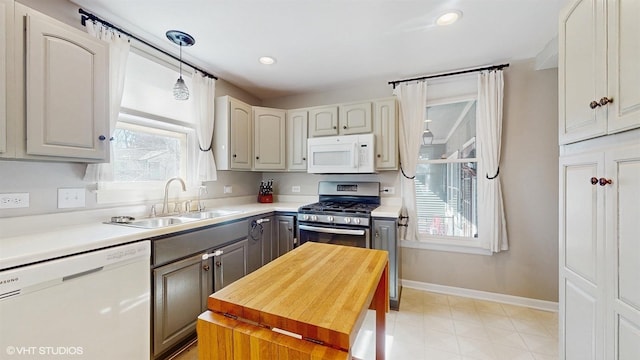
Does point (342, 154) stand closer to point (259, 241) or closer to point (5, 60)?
point (259, 241)

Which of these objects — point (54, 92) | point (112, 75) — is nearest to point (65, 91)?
point (54, 92)

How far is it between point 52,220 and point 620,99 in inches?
121

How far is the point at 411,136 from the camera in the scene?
→ 111 inches

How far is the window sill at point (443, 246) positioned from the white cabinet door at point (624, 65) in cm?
198

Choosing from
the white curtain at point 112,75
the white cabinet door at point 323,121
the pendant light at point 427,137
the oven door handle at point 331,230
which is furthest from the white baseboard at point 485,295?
the white curtain at point 112,75

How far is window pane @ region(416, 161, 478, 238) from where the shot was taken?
276 centimetres

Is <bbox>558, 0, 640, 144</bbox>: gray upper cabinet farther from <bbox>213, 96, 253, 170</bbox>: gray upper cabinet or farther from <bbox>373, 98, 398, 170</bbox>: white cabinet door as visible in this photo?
<bbox>213, 96, 253, 170</bbox>: gray upper cabinet

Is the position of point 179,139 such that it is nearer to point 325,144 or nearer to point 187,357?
point 325,144

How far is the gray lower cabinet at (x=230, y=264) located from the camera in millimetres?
2074

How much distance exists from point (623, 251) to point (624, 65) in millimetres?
736

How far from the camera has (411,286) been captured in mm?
2930

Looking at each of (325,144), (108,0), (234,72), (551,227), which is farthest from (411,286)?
(108,0)

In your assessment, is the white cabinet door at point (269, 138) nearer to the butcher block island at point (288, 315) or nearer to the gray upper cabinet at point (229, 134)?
the gray upper cabinet at point (229, 134)

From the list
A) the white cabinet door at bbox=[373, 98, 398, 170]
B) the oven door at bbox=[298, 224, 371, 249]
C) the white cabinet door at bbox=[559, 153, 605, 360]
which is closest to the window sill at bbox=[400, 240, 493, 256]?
the oven door at bbox=[298, 224, 371, 249]
